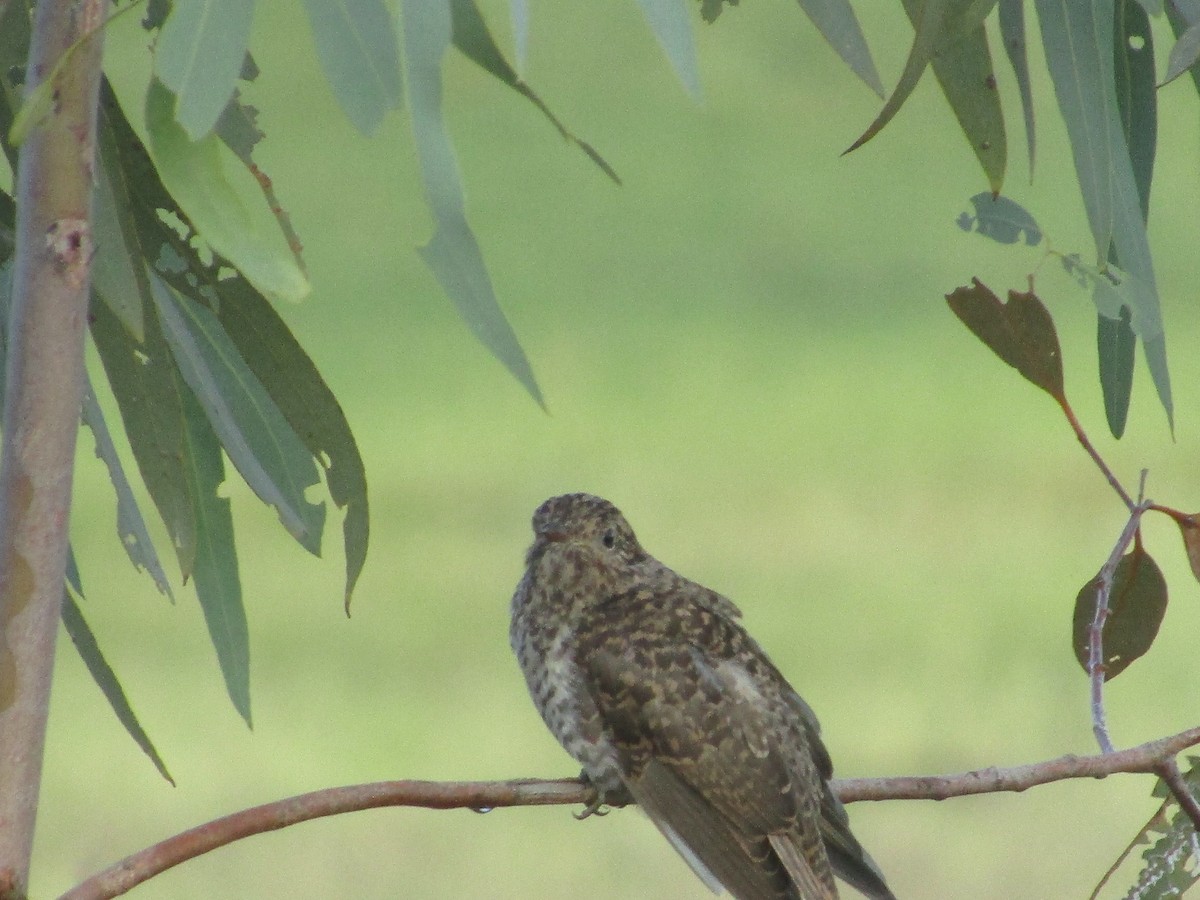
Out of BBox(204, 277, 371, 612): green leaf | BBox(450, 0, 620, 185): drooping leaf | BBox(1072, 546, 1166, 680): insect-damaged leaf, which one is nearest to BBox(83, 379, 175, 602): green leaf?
BBox(204, 277, 371, 612): green leaf

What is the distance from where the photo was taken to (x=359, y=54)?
2.84ft

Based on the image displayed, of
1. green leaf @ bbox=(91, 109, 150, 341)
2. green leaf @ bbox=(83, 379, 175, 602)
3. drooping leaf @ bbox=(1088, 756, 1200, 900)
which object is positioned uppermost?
green leaf @ bbox=(91, 109, 150, 341)

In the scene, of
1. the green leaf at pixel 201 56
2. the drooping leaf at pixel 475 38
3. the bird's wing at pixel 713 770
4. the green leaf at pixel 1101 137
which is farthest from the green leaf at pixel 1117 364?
the green leaf at pixel 201 56

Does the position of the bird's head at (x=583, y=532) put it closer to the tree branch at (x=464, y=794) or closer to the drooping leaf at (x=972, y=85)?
the tree branch at (x=464, y=794)

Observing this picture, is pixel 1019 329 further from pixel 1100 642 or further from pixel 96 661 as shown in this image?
pixel 96 661

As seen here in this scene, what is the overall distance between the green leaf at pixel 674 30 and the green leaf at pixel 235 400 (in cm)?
56

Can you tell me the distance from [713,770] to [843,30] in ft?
2.18

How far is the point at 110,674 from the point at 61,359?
58 cm

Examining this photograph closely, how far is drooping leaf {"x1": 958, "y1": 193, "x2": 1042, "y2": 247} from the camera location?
128 cm

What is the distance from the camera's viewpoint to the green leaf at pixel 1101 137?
1232 millimetres

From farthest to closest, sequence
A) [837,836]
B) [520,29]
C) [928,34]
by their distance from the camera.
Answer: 1. [837,836]
2. [928,34]
3. [520,29]

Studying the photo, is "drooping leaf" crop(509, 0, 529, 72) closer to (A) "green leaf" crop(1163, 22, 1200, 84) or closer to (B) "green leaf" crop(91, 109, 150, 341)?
(B) "green leaf" crop(91, 109, 150, 341)

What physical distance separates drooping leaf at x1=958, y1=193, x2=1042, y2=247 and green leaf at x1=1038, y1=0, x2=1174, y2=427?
6 cm

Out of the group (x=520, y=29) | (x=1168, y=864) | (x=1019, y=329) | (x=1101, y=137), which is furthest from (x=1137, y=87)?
(x=520, y=29)
